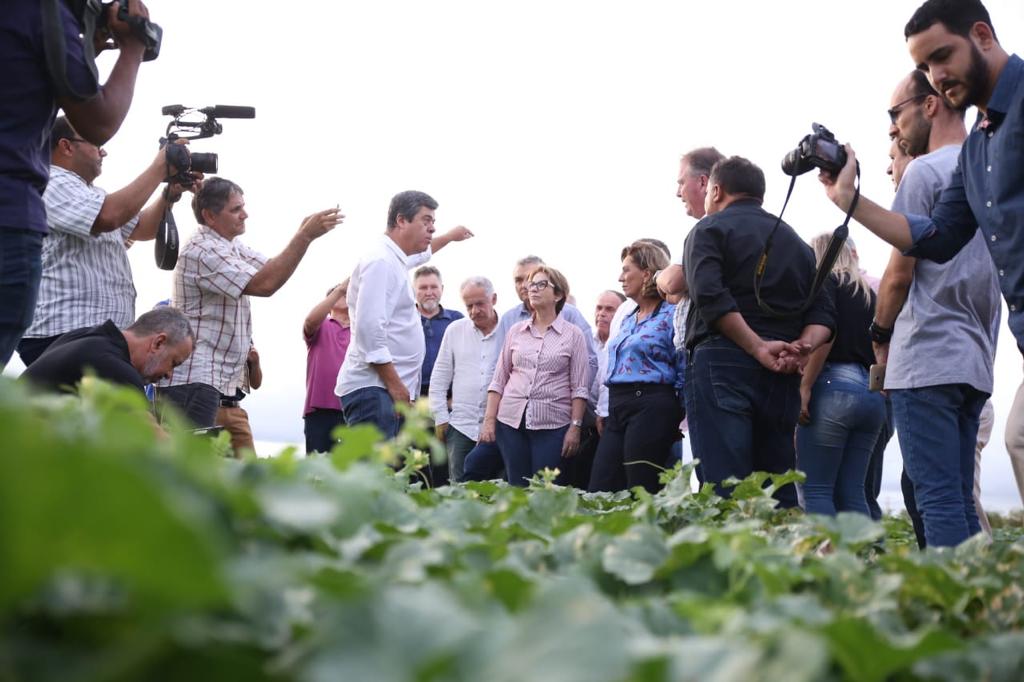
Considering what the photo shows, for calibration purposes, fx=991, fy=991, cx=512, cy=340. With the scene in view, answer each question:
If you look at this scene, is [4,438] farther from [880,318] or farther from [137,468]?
[880,318]

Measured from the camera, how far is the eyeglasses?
Result: 3.51m

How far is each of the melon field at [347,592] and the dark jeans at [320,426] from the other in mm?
5267

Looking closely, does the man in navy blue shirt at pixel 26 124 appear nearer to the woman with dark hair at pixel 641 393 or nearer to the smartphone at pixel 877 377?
the smartphone at pixel 877 377

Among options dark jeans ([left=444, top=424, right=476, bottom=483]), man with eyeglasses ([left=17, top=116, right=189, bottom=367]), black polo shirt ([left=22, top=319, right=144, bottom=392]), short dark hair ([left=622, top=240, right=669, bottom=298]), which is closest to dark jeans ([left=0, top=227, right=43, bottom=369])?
black polo shirt ([left=22, top=319, right=144, bottom=392])

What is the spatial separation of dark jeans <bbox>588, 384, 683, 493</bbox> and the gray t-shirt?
1.80m

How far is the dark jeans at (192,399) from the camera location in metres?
4.37

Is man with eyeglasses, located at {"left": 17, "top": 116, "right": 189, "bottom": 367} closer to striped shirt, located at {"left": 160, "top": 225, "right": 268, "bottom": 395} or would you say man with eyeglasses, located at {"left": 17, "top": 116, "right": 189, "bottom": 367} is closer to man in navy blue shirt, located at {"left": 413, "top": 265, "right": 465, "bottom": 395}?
striped shirt, located at {"left": 160, "top": 225, "right": 268, "bottom": 395}

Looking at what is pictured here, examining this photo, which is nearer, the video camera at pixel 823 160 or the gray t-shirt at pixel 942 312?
the gray t-shirt at pixel 942 312

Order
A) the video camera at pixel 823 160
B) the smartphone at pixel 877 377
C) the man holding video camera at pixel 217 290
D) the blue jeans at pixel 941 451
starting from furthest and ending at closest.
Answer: the man holding video camera at pixel 217 290
the smartphone at pixel 877 377
the video camera at pixel 823 160
the blue jeans at pixel 941 451

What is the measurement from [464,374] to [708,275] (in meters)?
3.18

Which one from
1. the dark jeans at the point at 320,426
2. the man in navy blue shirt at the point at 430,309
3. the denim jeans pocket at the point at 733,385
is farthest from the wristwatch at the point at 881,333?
the man in navy blue shirt at the point at 430,309

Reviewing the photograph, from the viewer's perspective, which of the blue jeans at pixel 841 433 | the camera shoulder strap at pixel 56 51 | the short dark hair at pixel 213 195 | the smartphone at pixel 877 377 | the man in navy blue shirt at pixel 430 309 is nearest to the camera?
the camera shoulder strap at pixel 56 51

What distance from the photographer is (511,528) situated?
4.28 ft

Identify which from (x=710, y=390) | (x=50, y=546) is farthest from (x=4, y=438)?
(x=710, y=390)
